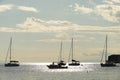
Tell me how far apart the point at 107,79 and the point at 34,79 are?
971 inches

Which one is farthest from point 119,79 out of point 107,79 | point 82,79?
point 82,79

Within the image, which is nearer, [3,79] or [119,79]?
[119,79]

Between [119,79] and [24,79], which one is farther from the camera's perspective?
[24,79]

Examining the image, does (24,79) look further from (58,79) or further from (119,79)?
(119,79)

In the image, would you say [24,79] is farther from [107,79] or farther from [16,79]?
[107,79]

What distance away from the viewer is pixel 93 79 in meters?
137

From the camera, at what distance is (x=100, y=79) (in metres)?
136

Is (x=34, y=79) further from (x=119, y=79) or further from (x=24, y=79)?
(x=119, y=79)

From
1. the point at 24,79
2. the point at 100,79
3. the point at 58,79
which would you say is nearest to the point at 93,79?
the point at 100,79

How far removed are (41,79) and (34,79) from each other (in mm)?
2387

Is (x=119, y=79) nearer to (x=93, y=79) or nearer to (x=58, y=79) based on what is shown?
(x=93, y=79)

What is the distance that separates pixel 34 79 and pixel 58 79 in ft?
27.2

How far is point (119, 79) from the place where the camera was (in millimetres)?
133250

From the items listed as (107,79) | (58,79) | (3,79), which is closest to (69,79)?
(58,79)
